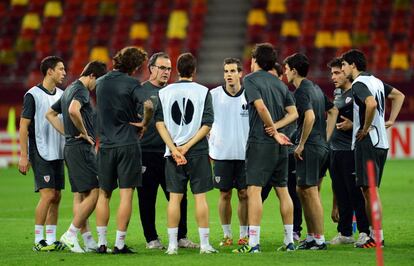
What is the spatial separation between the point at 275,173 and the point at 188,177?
1.00m

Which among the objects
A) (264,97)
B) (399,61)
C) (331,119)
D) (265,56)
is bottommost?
(331,119)

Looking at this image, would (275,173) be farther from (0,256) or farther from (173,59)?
(173,59)

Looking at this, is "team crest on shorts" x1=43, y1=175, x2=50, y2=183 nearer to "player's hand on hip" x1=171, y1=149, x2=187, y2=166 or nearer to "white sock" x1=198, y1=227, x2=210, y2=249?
"player's hand on hip" x1=171, y1=149, x2=187, y2=166

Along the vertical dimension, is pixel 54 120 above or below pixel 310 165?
above

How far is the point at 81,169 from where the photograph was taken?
499 inches

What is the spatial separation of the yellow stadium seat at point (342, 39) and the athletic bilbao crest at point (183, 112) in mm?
20206

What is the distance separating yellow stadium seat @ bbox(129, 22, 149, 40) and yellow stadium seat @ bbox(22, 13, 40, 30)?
3.20 m

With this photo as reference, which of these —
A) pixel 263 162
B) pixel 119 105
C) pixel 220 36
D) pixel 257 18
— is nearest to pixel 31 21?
pixel 220 36

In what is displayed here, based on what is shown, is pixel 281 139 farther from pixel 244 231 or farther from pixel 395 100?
pixel 395 100

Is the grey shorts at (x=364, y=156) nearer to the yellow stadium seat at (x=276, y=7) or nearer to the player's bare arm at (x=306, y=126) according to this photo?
the player's bare arm at (x=306, y=126)

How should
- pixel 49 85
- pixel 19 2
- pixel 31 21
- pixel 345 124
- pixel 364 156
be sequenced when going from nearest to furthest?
1. pixel 364 156
2. pixel 49 85
3. pixel 345 124
4. pixel 31 21
5. pixel 19 2

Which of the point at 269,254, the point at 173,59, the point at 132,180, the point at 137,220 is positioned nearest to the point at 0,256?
the point at 132,180

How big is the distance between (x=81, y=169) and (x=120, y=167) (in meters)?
0.62

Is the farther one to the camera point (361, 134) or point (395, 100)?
point (395, 100)
